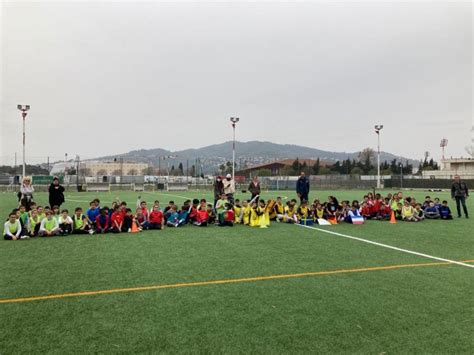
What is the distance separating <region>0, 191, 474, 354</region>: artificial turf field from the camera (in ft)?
11.9

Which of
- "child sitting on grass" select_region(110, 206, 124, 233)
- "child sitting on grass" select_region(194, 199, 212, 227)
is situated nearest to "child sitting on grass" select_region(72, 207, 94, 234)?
"child sitting on grass" select_region(110, 206, 124, 233)

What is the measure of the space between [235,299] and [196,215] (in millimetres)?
7736

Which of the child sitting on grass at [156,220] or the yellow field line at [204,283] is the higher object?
the child sitting on grass at [156,220]

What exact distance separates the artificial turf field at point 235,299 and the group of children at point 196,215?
1356 mm

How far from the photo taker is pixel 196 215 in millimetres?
12430

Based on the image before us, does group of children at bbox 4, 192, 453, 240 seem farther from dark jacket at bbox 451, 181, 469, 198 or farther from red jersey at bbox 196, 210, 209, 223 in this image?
dark jacket at bbox 451, 181, 469, 198

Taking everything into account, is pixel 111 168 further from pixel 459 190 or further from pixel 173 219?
pixel 459 190

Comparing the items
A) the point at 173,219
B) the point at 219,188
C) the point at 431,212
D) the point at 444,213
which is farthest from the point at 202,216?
the point at 444,213

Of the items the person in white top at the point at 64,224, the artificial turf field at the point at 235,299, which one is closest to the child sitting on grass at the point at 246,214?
the artificial turf field at the point at 235,299

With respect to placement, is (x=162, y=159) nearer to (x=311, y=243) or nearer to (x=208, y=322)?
(x=311, y=243)

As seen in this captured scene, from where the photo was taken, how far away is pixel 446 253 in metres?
7.96

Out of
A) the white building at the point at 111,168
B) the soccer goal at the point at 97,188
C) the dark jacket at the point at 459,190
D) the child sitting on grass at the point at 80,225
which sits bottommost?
the child sitting on grass at the point at 80,225

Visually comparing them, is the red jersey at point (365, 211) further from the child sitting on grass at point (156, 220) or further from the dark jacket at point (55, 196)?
the dark jacket at point (55, 196)

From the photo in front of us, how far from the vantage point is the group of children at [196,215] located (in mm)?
10219
